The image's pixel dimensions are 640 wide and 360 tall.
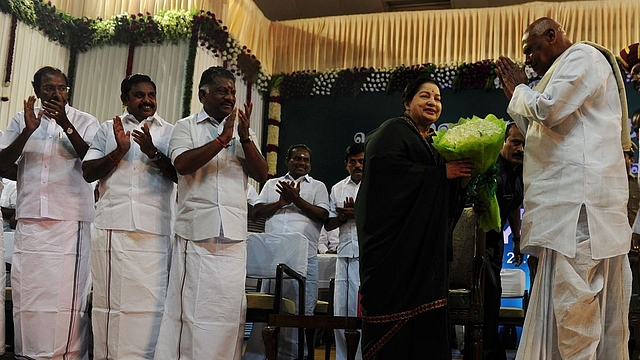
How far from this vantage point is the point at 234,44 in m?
9.55

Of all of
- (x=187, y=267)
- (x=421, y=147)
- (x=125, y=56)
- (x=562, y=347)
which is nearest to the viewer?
(x=562, y=347)

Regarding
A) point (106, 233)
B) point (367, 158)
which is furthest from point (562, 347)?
point (106, 233)

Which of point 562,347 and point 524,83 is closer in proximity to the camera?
point 562,347

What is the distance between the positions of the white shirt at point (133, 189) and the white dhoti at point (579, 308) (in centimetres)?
225

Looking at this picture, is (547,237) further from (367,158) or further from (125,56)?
(125,56)

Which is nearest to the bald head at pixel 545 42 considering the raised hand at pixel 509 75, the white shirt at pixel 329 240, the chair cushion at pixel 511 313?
the raised hand at pixel 509 75

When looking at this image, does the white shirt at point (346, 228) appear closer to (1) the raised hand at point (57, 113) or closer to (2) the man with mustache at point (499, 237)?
(2) the man with mustache at point (499, 237)

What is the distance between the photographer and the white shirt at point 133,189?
4320 millimetres

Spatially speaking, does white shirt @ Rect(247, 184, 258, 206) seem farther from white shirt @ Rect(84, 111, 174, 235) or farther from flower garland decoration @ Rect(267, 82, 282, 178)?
flower garland decoration @ Rect(267, 82, 282, 178)

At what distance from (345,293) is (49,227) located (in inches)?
89.2

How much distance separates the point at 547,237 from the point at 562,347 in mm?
491

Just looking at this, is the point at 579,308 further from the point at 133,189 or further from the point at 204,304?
the point at 133,189

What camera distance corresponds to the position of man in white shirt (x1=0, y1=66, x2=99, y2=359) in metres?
4.54

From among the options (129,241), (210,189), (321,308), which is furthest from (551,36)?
(321,308)
